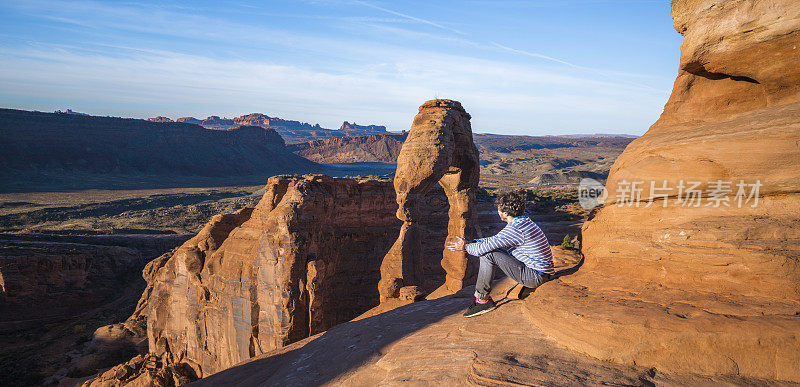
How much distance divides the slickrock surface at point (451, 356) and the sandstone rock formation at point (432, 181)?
19.1 feet

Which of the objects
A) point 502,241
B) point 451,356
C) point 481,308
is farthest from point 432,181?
point 451,356

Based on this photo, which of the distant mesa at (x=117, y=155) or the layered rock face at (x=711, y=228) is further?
the distant mesa at (x=117, y=155)

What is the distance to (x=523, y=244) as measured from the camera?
5457 mm

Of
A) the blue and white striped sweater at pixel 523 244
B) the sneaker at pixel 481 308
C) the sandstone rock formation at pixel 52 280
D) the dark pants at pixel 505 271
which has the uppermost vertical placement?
the blue and white striped sweater at pixel 523 244

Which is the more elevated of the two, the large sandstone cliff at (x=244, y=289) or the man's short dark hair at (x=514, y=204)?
the man's short dark hair at (x=514, y=204)

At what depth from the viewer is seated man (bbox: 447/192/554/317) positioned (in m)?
5.36

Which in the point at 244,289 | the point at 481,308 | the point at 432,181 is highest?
the point at 432,181

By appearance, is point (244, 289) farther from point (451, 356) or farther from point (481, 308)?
point (451, 356)

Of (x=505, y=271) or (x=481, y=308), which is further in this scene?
(x=481, y=308)

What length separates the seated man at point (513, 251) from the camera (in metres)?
5.36

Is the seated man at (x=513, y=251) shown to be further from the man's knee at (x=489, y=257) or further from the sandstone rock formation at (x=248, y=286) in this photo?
the sandstone rock formation at (x=248, y=286)

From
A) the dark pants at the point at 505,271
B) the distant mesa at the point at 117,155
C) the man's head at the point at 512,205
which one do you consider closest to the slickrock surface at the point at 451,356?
the dark pants at the point at 505,271

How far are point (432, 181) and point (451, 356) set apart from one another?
870cm

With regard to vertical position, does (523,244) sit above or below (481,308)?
above
